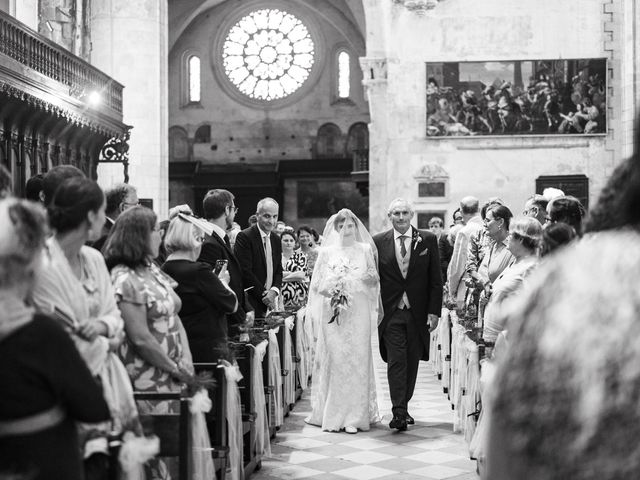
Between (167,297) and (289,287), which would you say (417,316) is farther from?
(167,297)

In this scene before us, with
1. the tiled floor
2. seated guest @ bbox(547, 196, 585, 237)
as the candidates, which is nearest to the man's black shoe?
the tiled floor

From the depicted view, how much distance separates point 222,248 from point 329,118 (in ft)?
95.1

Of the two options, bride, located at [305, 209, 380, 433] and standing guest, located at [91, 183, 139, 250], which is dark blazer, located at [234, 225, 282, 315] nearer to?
bride, located at [305, 209, 380, 433]

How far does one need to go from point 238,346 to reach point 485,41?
1673cm

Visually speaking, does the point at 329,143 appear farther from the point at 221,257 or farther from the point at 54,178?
the point at 54,178

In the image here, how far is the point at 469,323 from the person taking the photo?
8.31m

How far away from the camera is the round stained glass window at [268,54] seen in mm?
36844

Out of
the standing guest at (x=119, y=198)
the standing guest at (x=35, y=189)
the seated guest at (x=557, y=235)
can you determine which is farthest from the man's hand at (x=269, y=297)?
the seated guest at (x=557, y=235)

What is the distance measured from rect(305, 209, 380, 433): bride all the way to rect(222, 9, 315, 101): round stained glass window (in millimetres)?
27844

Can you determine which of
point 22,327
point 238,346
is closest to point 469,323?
point 238,346

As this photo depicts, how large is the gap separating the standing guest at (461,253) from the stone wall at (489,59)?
36.8ft

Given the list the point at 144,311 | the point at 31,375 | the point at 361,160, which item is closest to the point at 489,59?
the point at 361,160

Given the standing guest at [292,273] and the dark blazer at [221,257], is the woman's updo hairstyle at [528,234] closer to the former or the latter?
the dark blazer at [221,257]

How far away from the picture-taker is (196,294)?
19.6 ft
